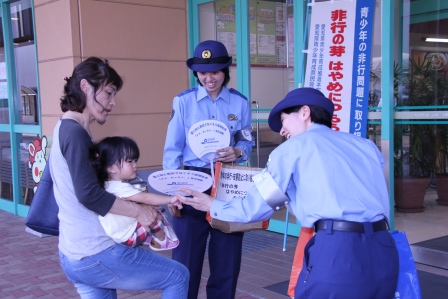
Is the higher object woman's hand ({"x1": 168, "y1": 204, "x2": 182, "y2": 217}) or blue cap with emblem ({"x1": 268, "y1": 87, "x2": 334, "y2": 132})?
blue cap with emblem ({"x1": 268, "y1": 87, "x2": 334, "y2": 132})

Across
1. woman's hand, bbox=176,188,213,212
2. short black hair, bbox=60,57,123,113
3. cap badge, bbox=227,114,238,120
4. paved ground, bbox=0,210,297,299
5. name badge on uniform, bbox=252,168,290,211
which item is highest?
short black hair, bbox=60,57,123,113

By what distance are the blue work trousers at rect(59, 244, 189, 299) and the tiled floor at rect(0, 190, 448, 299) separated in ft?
6.39

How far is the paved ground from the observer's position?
4855 mm

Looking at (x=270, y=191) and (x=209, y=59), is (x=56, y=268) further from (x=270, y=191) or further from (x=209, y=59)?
(x=270, y=191)

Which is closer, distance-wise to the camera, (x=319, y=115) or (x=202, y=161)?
(x=319, y=115)

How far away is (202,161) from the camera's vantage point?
354 centimetres

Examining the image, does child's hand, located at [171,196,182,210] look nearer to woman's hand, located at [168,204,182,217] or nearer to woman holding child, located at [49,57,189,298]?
woman's hand, located at [168,204,182,217]

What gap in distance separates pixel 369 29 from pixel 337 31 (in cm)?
32

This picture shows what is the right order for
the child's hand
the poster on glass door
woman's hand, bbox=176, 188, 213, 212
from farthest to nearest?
the poster on glass door < the child's hand < woman's hand, bbox=176, 188, 213, 212

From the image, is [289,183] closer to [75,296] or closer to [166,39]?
[75,296]

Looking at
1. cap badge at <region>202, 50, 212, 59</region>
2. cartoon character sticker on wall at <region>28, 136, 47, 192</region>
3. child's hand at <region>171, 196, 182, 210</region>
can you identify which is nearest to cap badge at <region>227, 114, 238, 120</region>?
cap badge at <region>202, 50, 212, 59</region>

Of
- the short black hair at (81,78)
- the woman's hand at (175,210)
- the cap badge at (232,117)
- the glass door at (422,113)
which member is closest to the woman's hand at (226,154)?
the cap badge at (232,117)

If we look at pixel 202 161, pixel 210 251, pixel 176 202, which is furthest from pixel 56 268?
pixel 176 202

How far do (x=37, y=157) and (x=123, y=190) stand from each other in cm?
501
